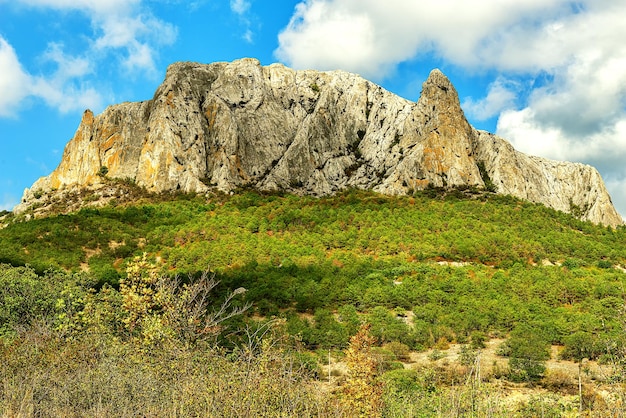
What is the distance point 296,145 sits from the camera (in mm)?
97438

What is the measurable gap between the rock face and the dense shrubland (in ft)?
23.9

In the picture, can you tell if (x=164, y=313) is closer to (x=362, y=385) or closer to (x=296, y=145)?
(x=362, y=385)

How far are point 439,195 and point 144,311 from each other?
68.2 m

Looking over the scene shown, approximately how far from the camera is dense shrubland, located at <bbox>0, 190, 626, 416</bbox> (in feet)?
43.1

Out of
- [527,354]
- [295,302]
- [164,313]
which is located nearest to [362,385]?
[164,313]

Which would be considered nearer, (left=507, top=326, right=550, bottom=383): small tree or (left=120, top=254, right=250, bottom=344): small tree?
(left=120, top=254, right=250, bottom=344): small tree

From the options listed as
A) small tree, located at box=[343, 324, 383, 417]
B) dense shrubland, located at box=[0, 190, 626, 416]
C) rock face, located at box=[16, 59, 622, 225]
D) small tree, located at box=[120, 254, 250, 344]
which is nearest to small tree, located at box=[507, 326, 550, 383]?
dense shrubland, located at box=[0, 190, 626, 416]

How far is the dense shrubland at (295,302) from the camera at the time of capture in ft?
43.1

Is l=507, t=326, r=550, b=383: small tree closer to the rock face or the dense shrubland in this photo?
the dense shrubland

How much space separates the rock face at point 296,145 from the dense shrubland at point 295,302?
729 cm

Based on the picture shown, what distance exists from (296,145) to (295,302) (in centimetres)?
5799

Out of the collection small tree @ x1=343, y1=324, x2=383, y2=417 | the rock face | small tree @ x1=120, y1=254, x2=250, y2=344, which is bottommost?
small tree @ x1=343, y1=324, x2=383, y2=417

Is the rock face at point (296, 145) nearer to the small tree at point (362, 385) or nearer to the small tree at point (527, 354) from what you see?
the small tree at point (527, 354)

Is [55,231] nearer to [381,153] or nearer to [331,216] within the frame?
[331,216]
